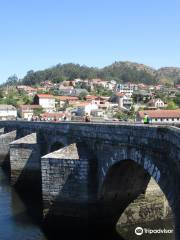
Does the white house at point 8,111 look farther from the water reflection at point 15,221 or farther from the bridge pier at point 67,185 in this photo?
the bridge pier at point 67,185

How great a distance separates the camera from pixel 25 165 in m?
29.8

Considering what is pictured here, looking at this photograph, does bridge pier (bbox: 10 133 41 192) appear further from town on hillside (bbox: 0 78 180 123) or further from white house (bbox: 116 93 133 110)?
white house (bbox: 116 93 133 110)

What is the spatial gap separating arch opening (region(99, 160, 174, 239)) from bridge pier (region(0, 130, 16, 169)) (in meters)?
21.6

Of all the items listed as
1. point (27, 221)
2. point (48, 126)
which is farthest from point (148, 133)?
point (48, 126)

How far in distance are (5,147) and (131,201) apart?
868 inches

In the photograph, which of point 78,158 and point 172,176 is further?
point 78,158

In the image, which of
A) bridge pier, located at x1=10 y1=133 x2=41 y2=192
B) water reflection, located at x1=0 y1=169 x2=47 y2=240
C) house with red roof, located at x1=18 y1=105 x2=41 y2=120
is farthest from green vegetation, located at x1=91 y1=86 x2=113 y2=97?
water reflection, located at x1=0 y1=169 x2=47 y2=240

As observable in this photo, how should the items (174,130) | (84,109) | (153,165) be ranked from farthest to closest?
(84,109), (153,165), (174,130)

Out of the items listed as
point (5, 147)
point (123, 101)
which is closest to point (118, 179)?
point (5, 147)

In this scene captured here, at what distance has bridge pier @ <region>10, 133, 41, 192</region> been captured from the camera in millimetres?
29703

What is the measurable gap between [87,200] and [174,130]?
819cm

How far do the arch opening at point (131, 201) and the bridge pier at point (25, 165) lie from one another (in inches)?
418

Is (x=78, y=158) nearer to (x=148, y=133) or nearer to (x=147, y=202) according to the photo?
(x=147, y=202)

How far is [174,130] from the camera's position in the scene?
41.1 feet
